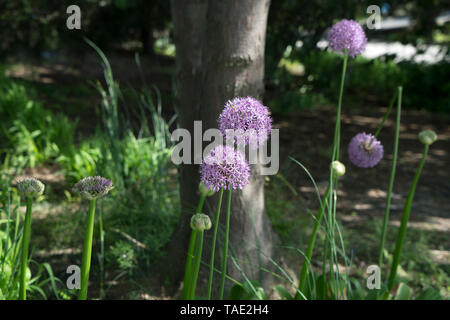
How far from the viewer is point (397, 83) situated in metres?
7.66

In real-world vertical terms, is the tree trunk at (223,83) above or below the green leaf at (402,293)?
above

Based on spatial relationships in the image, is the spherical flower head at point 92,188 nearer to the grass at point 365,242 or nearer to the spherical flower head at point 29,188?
the spherical flower head at point 29,188

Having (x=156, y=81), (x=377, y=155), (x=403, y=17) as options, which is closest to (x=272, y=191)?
(x=377, y=155)

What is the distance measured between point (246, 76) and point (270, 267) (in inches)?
40.0

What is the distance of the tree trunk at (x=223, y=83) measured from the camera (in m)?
1.99

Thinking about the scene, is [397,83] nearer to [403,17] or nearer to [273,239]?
[273,239]

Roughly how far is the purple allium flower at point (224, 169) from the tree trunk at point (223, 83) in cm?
58

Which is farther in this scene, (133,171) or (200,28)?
(133,171)

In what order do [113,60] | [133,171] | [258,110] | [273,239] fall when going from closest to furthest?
[258,110] < [273,239] < [133,171] < [113,60]

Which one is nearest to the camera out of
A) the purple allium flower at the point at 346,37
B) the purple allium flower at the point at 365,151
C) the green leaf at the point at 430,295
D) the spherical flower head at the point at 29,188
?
the spherical flower head at the point at 29,188

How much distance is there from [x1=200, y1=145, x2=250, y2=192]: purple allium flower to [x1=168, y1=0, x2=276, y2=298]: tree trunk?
0.58 metres

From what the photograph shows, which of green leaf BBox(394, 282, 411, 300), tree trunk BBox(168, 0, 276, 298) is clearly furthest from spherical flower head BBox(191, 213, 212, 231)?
green leaf BBox(394, 282, 411, 300)

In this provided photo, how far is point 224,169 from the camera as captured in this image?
117cm

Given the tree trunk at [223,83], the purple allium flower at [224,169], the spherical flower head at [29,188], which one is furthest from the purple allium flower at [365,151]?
the spherical flower head at [29,188]
